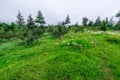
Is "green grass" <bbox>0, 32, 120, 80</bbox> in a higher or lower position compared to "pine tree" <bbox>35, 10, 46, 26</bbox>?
lower

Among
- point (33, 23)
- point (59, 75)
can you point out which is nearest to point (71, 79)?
point (59, 75)

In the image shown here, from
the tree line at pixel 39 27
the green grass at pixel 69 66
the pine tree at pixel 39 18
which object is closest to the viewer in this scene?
the green grass at pixel 69 66

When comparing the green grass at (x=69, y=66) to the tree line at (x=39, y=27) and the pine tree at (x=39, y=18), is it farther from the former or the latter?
the pine tree at (x=39, y=18)

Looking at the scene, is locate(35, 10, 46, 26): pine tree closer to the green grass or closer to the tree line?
the tree line

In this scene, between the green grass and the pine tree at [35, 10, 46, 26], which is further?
the pine tree at [35, 10, 46, 26]

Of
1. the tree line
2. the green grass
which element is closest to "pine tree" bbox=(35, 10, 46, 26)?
the tree line

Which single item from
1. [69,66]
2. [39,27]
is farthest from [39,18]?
[69,66]

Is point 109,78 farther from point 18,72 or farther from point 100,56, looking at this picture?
point 18,72

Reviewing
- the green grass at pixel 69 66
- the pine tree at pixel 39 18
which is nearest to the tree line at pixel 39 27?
the pine tree at pixel 39 18

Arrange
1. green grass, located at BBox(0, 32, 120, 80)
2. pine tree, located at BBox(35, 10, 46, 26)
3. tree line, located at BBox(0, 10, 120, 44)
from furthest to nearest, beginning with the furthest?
pine tree, located at BBox(35, 10, 46, 26) → tree line, located at BBox(0, 10, 120, 44) → green grass, located at BBox(0, 32, 120, 80)

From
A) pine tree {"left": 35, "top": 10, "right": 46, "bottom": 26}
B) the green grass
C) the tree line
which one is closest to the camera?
the green grass

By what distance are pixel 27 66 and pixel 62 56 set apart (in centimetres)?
379

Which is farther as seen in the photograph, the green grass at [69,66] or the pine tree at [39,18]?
the pine tree at [39,18]

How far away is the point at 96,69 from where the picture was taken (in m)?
17.7
